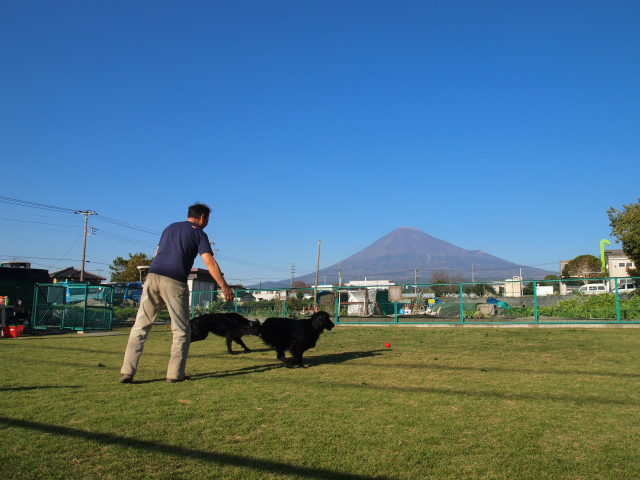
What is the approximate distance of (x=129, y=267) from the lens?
48.6m

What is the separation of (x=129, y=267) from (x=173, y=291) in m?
47.5

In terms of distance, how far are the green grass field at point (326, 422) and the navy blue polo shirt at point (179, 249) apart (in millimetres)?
1140

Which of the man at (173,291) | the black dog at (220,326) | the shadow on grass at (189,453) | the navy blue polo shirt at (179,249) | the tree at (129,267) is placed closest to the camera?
the shadow on grass at (189,453)

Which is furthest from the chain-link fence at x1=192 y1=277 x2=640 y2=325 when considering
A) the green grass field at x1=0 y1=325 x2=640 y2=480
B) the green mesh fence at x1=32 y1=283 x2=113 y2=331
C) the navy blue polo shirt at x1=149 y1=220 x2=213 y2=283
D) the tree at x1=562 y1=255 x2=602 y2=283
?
the tree at x1=562 y1=255 x2=602 y2=283

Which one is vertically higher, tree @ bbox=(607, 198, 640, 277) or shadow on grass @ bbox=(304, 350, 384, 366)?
tree @ bbox=(607, 198, 640, 277)

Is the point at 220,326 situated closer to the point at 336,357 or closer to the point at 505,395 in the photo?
the point at 336,357

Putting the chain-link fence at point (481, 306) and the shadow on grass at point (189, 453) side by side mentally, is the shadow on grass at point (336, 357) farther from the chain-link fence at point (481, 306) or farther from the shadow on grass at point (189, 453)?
the chain-link fence at point (481, 306)

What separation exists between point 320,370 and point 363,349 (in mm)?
2533

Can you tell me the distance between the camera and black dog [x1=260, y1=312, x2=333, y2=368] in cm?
608

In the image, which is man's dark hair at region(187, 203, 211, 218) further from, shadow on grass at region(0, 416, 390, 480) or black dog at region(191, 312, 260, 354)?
black dog at region(191, 312, 260, 354)

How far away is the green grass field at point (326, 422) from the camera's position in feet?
7.80

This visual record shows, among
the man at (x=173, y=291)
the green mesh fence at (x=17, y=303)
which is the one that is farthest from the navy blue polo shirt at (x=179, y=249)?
the green mesh fence at (x=17, y=303)

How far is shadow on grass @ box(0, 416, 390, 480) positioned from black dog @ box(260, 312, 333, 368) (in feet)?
11.0

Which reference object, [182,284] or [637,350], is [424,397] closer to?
[182,284]
